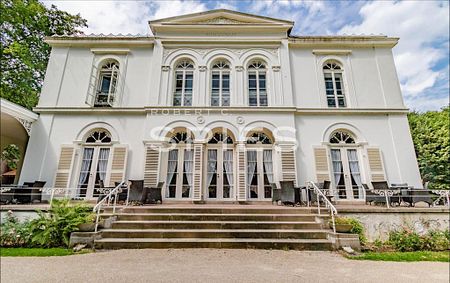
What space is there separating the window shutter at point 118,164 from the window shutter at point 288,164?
20.4 ft

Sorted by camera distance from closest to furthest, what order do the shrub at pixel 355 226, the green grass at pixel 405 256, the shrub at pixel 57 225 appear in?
1. the green grass at pixel 405 256
2. the shrub at pixel 57 225
3. the shrub at pixel 355 226

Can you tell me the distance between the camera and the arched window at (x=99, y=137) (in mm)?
9581

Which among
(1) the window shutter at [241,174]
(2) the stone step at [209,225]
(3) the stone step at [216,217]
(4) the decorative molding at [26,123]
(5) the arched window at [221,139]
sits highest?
(4) the decorative molding at [26,123]

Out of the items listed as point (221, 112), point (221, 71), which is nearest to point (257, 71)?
point (221, 71)

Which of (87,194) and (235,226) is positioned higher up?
(87,194)

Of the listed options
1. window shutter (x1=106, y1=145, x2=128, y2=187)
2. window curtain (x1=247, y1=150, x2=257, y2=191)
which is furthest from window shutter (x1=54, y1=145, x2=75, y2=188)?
window curtain (x1=247, y1=150, x2=257, y2=191)

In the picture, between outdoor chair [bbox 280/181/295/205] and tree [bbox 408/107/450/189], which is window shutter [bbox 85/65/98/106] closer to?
outdoor chair [bbox 280/181/295/205]

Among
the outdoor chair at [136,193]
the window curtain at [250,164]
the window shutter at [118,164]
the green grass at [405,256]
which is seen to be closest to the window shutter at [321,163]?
the window curtain at [250,164]

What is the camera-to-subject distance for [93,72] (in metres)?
10.3

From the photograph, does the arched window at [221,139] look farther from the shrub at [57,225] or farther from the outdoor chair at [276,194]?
the shrub at [57,225]

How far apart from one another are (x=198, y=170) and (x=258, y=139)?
2851mm

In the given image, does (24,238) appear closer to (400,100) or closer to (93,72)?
(93,72)

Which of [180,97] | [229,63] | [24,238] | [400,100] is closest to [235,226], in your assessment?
[24,238]

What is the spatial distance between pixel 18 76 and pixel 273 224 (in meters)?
14.6
